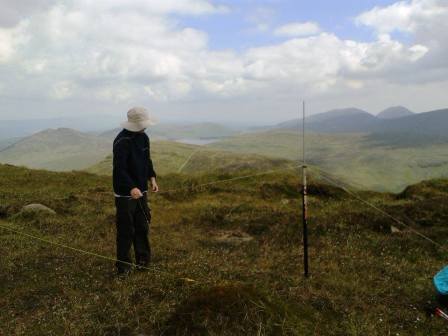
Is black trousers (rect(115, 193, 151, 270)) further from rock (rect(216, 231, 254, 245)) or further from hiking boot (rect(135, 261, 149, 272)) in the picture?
rock (rect(216, 231, 254, 245))

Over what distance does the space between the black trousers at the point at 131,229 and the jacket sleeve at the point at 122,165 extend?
416 mm

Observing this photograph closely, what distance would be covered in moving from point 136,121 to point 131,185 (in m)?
1.61

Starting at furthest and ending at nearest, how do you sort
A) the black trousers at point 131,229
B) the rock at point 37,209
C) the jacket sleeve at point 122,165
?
the rock at point 37,209 < the black trousers at point 131,229 < the jacket sleeve at point 122,165

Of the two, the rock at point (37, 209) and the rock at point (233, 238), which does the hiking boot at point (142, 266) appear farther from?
the rock at point (37, 209)

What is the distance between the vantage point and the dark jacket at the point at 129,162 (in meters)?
9.84

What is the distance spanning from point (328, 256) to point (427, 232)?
188 inches

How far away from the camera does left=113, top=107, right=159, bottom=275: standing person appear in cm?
986

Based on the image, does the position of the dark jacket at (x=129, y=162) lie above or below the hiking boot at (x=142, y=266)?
above

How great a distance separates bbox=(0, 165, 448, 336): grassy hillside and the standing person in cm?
75

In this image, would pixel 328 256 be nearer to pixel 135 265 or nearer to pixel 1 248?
pixel 135 265

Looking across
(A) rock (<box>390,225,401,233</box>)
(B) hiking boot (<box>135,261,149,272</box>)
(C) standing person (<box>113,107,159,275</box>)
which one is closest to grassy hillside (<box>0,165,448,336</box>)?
(A) rock (<box>390,225,401,233</box>)

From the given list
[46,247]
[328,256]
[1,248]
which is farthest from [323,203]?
[1,248]

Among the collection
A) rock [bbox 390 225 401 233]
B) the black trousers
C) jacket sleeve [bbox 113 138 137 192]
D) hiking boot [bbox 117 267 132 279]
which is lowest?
rock [bbox 390 225 401 233]

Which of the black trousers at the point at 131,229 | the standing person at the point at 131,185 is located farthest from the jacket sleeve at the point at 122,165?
the black trousers at the point at 131,229
